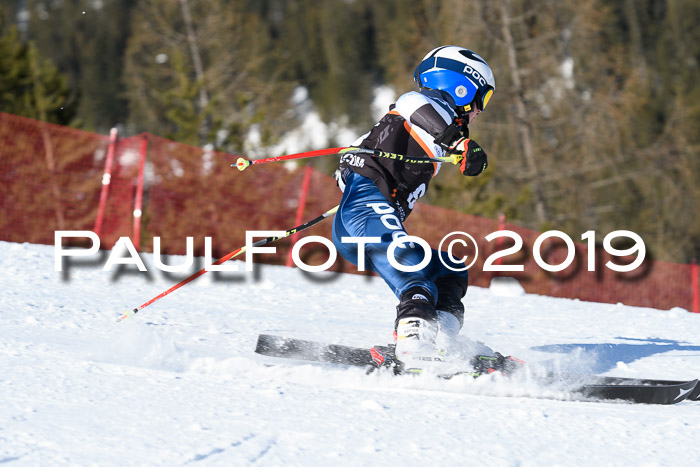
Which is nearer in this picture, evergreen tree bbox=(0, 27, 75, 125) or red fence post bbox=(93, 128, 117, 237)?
red fence post bbox=(93, 128, 117, 237)

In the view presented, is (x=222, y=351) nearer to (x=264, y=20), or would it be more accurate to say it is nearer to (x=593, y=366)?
(x=593, y=366)

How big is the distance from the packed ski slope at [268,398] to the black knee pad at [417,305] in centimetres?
30

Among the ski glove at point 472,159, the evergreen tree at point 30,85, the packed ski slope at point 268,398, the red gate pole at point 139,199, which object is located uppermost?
the evergreen tree at point 30,85

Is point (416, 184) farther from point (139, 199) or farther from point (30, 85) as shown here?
point (30, 85)

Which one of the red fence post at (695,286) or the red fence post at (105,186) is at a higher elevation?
the red fence post at (105,186)

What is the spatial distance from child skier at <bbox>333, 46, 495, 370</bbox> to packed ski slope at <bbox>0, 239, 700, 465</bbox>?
331 mm

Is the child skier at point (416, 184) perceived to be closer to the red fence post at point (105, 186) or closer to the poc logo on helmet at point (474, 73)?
the poc logo on helmet at point (474, 73)
